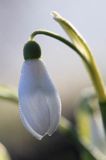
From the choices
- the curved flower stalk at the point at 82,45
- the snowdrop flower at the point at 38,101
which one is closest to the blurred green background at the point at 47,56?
the curved flower stalk at the point at 82,45

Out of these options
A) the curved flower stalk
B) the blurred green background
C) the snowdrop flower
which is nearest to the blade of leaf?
the curved flower stalk

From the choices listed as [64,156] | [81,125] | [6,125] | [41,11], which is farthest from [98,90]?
[41,11]

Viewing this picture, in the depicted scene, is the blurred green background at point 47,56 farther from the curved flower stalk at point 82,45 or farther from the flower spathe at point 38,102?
the flower spathe at point 38,102

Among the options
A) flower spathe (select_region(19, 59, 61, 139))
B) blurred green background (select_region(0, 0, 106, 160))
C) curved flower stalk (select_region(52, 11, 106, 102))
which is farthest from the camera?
blurred green background (select_region(0, 0, 106, 160))

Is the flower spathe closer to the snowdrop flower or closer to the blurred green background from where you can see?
the snowdrop flower

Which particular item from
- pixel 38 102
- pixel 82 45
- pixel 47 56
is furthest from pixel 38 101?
pixel 47 56

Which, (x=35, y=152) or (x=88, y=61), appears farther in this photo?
(x=35, y=152)

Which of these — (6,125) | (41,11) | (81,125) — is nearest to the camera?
(81,125)

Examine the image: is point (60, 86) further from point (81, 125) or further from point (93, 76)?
point (93, 76)
